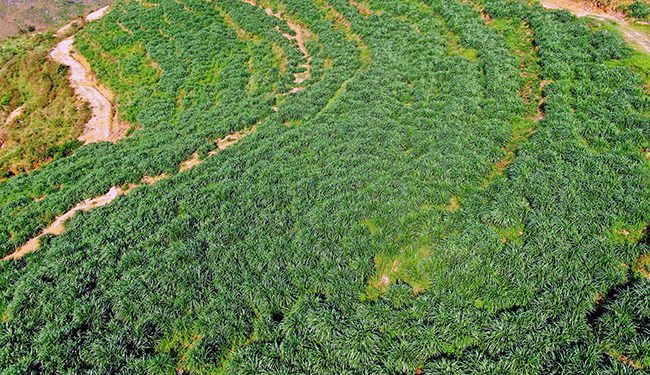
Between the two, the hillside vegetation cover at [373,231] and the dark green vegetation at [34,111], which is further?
the dark green vegetation at [34,111]

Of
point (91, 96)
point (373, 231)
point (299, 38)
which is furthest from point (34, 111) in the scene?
point (373, 231)

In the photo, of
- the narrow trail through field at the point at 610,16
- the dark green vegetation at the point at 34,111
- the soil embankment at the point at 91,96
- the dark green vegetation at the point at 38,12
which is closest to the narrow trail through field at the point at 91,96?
the soil embankment at the point at 91,96

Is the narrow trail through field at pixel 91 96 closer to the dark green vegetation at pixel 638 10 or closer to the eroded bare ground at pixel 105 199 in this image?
the eroded bare ground at pixel 105 199

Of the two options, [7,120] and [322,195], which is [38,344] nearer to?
[322,195]

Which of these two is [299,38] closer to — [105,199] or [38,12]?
[105,199]

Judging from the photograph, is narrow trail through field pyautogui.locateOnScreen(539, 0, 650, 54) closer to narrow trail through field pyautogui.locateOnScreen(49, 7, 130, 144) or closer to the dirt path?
the dirt path

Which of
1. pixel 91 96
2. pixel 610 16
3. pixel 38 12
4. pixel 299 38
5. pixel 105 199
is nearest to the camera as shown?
pixel 105 199

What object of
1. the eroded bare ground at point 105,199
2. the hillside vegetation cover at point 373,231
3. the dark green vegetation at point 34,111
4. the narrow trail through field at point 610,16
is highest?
the narrow trail through field at point 610,16
